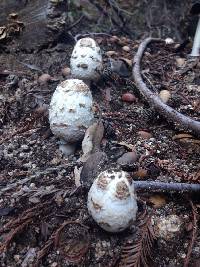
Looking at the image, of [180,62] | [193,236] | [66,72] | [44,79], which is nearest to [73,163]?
[193,236]

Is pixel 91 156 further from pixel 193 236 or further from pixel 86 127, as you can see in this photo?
pixel 193 236

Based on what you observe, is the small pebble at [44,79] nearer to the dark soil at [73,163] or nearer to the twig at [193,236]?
the dark soil at [73,163]

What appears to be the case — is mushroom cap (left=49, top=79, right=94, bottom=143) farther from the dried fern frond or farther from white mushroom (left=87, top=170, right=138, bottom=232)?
the dried fern frond

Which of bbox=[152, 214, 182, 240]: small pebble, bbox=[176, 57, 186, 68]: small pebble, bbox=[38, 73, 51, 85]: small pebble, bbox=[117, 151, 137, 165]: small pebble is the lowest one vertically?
bbox=[176, 57, 186, 68]: small pebble

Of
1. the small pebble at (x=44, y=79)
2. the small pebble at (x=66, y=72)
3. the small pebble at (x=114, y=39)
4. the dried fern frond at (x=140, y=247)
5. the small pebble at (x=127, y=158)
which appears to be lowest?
the small pebble at (x=114, y=39)

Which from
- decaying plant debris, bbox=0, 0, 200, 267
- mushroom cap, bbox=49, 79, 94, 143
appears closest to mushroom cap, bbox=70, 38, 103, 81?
decaying plant debris, bbox=0, 0, 200, 267

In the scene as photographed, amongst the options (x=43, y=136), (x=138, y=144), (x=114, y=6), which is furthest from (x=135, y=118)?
(x=114, y=6)

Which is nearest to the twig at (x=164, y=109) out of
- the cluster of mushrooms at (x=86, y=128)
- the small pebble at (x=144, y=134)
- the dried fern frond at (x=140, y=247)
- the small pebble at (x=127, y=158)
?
the small pebble at (x=144, y=134)
